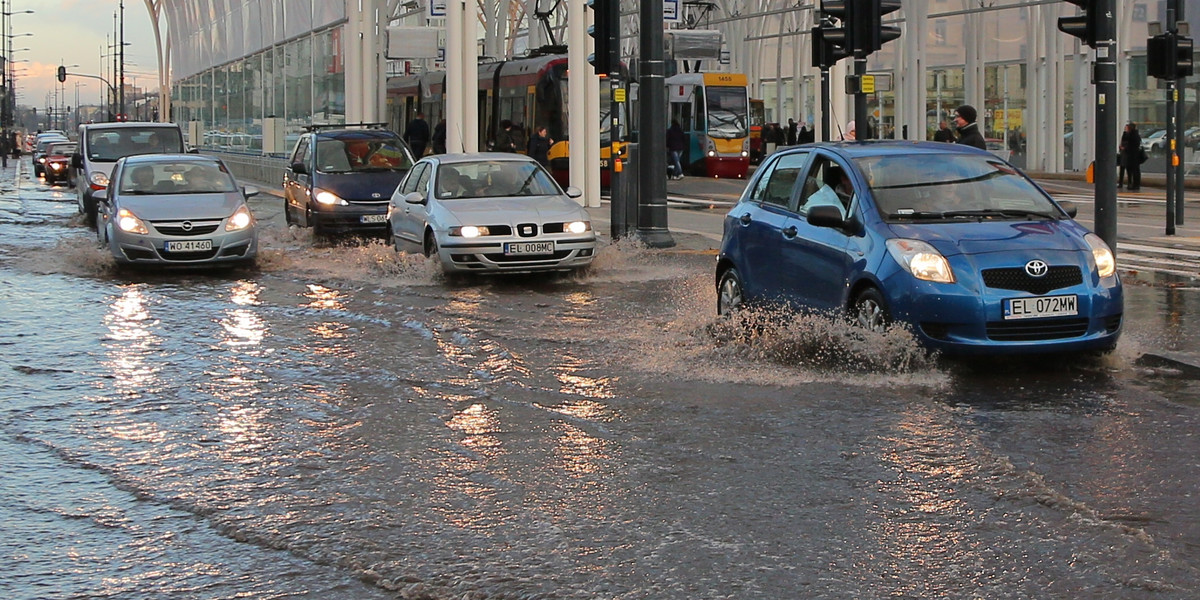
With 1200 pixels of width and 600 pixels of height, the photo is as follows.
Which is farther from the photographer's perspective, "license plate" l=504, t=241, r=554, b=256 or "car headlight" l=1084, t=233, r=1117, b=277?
"license plate" l=504, t=241, r=554, b=256

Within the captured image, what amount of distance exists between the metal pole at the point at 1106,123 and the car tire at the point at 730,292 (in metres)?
3.93

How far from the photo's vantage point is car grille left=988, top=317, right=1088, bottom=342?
956 centimetres

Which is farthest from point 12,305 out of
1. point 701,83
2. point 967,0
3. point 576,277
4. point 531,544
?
point 967,0

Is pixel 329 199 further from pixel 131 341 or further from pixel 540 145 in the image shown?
pixel 131 341

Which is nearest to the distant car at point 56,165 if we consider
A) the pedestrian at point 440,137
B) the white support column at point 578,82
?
the pedestrian at point 440,137

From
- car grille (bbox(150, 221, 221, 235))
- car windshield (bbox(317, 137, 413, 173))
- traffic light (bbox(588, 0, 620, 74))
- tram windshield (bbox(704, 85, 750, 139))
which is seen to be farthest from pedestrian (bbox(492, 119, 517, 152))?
car grille (bbox(150, 221, 221, 235))

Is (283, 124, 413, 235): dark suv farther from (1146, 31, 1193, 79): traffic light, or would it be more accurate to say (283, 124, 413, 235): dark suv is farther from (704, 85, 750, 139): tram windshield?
(704, 85, 750, 139): tram windshield

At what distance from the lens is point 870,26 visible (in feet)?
59.9

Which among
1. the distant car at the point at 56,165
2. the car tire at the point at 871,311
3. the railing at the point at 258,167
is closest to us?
the car tire at the point at 871,311

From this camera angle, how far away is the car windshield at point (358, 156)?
23812 mm

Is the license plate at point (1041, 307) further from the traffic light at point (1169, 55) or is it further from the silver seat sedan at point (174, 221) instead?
the traffic light at point (1169, 55)

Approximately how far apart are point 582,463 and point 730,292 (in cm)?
496

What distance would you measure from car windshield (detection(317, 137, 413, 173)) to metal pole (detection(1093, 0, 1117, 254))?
12065 millimetres

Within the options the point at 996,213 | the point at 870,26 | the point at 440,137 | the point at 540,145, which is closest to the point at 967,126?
the point at 870,26
